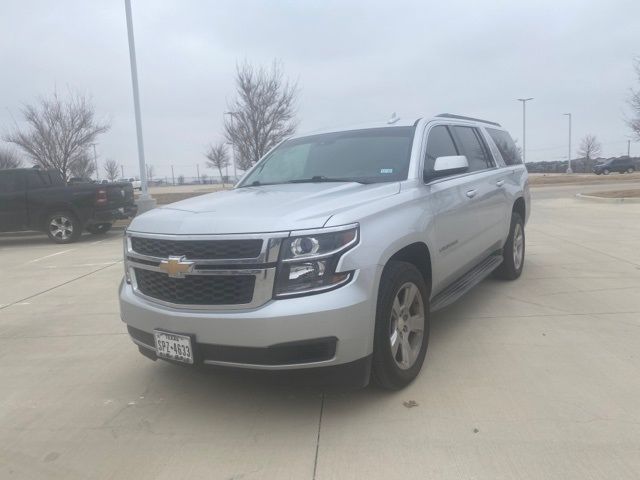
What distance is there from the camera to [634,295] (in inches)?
219

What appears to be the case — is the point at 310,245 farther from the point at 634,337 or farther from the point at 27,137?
the point at 27,137

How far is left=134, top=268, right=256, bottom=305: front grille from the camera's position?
294 centimetres

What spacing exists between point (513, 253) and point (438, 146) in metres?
2.34

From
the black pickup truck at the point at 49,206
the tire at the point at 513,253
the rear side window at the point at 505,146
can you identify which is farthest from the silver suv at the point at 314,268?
the black pickup truck at the point at 49,206

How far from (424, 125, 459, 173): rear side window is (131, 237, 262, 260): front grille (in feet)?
5.76

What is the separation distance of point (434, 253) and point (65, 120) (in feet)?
73.9

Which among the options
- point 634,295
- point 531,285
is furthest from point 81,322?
point 634,295

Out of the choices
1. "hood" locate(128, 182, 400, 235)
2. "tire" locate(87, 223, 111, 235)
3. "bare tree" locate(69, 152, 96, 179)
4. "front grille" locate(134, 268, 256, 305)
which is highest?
"bare tree" locate(69, 152, 96, 179)

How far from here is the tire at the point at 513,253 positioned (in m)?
6.14

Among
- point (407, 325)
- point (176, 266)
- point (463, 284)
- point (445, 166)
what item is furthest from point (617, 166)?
point (176, 266)

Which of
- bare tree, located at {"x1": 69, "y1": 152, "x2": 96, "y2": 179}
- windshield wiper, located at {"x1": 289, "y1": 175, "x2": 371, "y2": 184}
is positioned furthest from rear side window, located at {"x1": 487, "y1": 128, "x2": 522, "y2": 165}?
bare tree, located at {"x1": 69, "y1": 152, "x2": 96, "y2": 179}

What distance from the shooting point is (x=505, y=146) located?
21.9 ft

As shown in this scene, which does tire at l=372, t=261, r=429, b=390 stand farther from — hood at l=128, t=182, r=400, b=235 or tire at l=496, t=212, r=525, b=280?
tire at l=496, t=212, r=525, b=280

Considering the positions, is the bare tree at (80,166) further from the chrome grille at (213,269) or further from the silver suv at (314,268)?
the chrome grille at (213,269)
